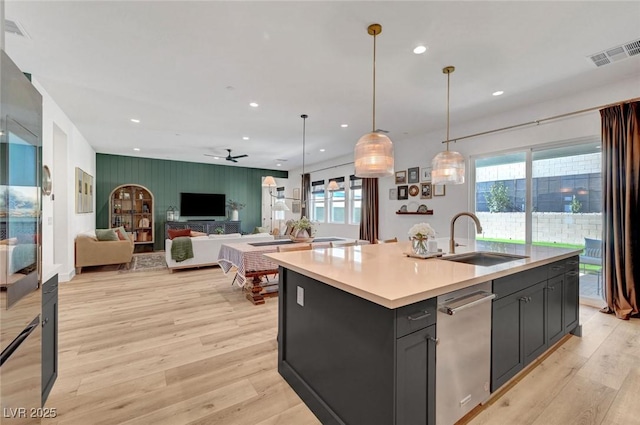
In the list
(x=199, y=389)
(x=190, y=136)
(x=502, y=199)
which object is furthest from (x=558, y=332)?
(x=190, y=136)

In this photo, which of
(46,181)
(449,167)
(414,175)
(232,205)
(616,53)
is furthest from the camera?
(232,205)

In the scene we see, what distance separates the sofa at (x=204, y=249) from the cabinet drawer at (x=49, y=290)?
11.6ft

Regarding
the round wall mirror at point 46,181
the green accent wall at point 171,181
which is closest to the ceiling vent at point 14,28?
the round wall mirror at point 46,181

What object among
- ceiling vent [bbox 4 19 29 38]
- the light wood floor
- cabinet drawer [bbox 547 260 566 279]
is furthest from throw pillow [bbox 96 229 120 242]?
cabinet drawer [bbox 547 260 566 279]

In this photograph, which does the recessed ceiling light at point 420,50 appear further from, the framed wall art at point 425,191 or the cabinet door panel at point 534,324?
the framed wall art at point 425,191

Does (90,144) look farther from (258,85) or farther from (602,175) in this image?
(602,175)

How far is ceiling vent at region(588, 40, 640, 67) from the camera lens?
2.60m

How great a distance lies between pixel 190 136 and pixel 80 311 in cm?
386

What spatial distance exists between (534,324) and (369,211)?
188 inches

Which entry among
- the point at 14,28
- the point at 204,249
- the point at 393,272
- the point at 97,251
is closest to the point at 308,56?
the point at 393,272

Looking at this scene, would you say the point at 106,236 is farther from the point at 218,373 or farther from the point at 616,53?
the point at 616,53

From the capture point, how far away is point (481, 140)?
15.6ft

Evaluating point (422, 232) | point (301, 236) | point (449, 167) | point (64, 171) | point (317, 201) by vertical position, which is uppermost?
point (64, 171)

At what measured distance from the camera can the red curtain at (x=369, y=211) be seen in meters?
6.67
